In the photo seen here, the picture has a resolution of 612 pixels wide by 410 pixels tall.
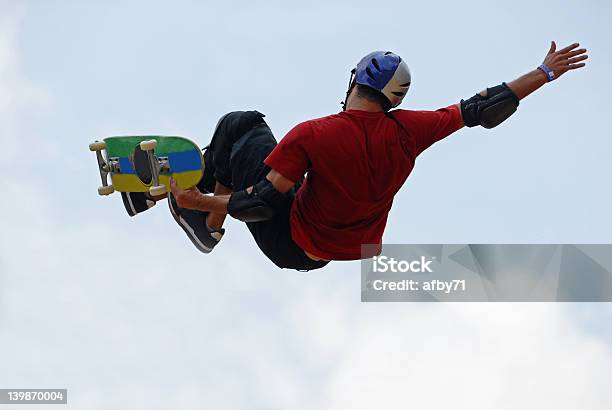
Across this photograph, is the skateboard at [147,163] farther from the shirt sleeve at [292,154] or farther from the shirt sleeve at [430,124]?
the shirt sleeve at [430,124]

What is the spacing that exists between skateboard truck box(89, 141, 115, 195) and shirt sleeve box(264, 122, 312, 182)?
1873 mm

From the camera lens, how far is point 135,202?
9703 mm

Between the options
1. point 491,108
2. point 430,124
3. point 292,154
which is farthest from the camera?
point 491,108

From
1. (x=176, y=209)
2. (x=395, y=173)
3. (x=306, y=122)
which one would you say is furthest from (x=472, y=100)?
(x=176, y=209)

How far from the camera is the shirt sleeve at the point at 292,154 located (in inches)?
318

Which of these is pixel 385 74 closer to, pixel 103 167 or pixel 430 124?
pixel 430 124

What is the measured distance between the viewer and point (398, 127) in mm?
8445

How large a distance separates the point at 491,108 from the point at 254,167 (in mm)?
2318

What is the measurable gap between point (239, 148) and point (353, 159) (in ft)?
4.53

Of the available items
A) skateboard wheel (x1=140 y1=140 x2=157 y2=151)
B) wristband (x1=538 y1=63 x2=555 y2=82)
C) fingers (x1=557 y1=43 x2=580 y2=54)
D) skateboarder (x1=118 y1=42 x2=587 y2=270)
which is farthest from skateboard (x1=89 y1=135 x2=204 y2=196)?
fingers (x1=557 y1=43 x2=580 y2=54)

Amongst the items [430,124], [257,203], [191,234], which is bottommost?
[191,234]

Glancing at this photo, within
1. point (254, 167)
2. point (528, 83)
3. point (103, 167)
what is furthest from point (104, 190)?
point (528, 83)

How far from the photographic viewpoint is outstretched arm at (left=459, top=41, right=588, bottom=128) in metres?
8.79

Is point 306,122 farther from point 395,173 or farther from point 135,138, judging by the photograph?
point 135,138
